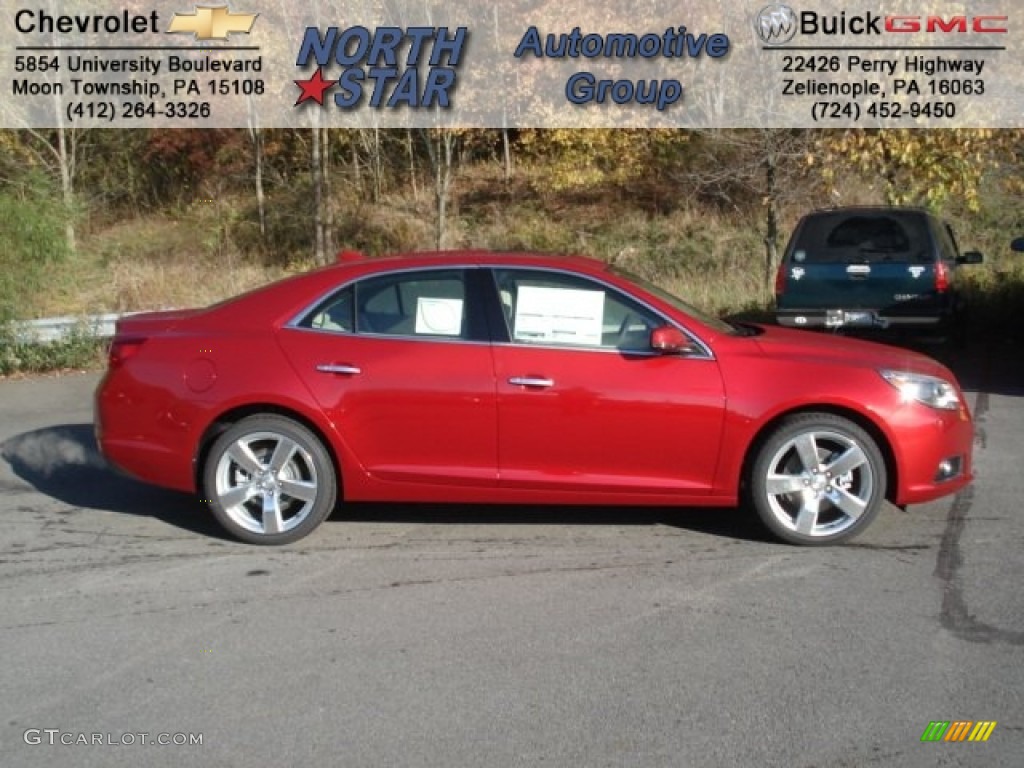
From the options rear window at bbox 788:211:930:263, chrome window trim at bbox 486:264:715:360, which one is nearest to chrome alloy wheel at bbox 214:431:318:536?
chrome window trim at bbox 486:264:715:360

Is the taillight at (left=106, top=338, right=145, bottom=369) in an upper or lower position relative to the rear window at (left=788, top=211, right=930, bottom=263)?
lower

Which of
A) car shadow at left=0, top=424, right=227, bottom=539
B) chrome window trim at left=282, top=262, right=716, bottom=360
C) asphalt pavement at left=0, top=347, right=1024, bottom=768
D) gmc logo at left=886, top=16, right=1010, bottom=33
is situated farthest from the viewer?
gmc logo at left=886, top=16, right=1010, bottom=33

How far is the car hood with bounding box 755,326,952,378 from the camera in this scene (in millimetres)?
6129

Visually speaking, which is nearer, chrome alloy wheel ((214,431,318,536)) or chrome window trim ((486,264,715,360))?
chrome window trim ((486,264,715,360))

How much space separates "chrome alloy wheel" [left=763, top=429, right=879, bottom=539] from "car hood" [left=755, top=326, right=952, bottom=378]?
42cm

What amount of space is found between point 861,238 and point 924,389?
619cm

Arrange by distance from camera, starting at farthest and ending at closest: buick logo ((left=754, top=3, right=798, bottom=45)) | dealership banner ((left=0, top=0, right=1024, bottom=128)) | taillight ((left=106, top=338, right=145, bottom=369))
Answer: dealership banner ((left=0, top=0, right=1024, bottom=128)), buick logo ((left=754, top=3, right=798, bottom=45)), taillight ((left=106, top=338, right=145, bottom=369))

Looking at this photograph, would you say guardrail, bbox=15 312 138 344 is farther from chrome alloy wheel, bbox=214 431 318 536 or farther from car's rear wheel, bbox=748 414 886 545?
car's rear wheel, bbox=748 414 886 545

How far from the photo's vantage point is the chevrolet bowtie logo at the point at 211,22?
2231cm

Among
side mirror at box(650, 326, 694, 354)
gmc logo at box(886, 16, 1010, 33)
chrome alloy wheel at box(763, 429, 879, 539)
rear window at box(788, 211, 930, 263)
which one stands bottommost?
chrome alloy wheel at box(763, 429, 879, 539)

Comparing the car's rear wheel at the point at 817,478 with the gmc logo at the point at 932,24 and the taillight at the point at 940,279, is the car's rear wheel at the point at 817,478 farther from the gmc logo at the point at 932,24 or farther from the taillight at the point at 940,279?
the gmc logo at the point at 932,24

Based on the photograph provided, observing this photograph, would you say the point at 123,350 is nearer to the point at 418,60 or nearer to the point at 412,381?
the point at 412,381

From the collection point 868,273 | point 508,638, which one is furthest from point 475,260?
point 868,273

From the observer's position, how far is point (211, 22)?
22625 millimetres
